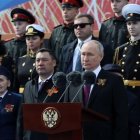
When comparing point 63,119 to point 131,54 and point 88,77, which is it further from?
point 131,54

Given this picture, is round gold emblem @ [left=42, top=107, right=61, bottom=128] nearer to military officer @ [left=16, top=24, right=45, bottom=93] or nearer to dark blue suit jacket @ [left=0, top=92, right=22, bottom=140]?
dark blue suit jacket @ [left=0, top=92, right=22, bottom=140]

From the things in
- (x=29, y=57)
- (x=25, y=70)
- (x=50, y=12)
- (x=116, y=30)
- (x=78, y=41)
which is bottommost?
(x=25, y=70)

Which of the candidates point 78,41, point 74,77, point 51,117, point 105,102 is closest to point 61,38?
point 78,41

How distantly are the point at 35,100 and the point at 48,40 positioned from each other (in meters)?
2.54

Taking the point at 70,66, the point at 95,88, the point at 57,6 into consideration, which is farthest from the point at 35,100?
the point at 57,6

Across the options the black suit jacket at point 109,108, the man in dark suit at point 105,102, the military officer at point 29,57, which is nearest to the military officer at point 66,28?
the military officer at point 29,57

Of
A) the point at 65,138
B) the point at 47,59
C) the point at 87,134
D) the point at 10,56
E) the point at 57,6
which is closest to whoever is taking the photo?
the point at 65,138

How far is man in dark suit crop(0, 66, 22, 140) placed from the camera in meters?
6.96

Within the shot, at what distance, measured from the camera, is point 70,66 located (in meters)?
7.84

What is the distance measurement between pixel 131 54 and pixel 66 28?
1497mm

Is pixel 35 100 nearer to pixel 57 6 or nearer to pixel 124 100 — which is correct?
pixel 124 100

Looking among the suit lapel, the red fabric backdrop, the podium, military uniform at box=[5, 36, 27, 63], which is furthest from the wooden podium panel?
the red fabric backdrop

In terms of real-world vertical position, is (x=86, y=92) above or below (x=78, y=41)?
below

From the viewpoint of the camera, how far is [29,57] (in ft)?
27.0
